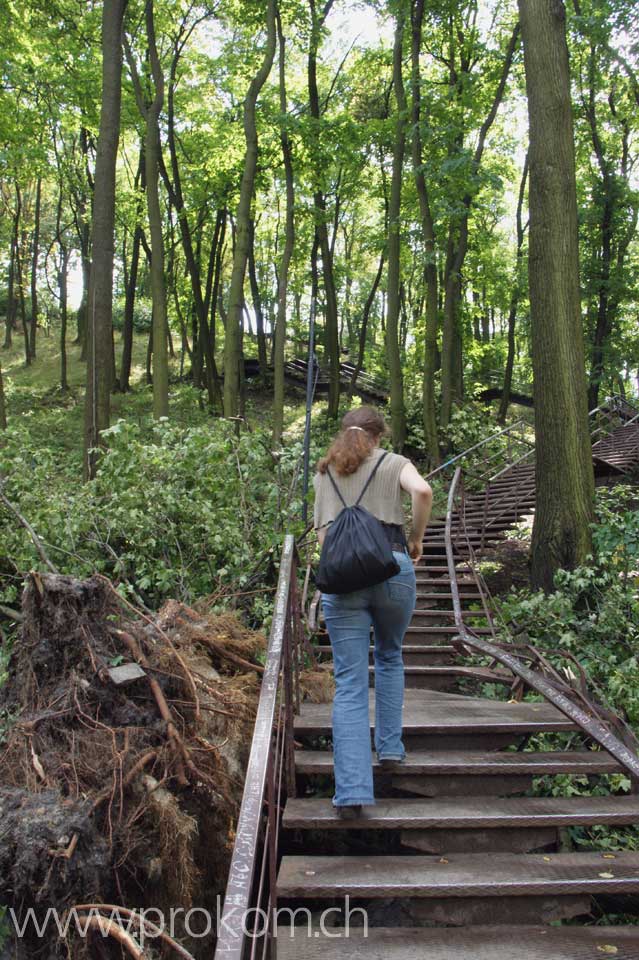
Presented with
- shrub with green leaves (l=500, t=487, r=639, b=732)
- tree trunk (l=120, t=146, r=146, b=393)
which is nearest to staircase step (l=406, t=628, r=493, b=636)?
shrub with green leaves (l=500, t=487, r=639, b=732)

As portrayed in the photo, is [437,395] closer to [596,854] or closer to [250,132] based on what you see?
[250,132]

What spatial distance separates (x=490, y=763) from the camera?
373 centimetres

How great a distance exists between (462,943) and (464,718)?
64.8 inches

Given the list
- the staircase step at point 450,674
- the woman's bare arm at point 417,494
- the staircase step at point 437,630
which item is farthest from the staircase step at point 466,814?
the staircase step at point 437,630

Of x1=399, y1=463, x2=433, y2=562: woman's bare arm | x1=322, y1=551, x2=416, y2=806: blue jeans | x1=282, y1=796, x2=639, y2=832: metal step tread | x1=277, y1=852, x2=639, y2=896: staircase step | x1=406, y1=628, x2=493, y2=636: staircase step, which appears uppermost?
x1=399, y1=463, x2=433, y2=562: woman's bare arm

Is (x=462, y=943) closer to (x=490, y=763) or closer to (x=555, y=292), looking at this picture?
(x=490, y=763)

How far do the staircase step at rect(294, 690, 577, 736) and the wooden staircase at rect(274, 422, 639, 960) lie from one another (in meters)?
0.01

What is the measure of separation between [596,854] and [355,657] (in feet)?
4.39

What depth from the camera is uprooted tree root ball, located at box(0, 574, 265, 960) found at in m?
3.33

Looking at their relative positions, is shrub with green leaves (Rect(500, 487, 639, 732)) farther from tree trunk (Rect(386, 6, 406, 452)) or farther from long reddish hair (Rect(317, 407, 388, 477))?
tree trunk (Rect(386, 6, 406, 452))

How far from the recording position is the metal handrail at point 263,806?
68.9 inches

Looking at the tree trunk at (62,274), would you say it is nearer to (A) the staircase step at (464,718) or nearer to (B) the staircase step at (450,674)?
(B) the staircase step at (450,674)

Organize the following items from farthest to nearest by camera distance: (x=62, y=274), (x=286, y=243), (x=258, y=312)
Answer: (x=62, y=274), (x=258, y=312), (x=286, y=243)

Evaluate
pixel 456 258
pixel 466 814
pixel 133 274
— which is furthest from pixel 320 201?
pixel 466 814
